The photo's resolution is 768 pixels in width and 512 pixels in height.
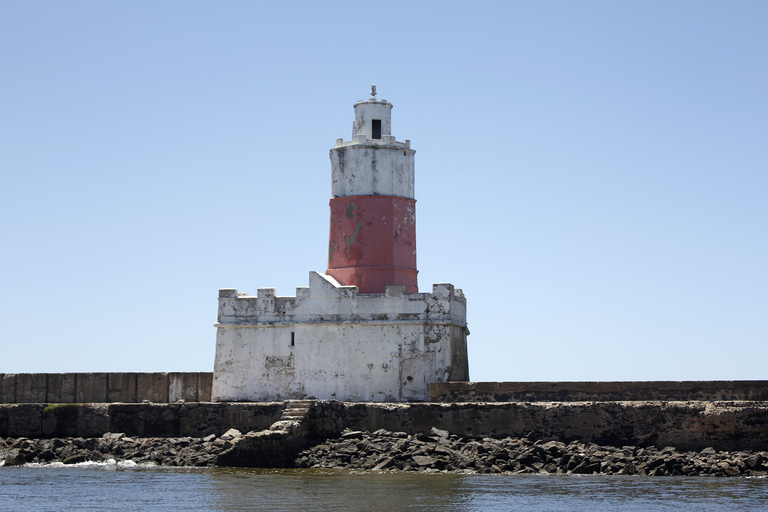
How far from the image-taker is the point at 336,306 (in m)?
29.3

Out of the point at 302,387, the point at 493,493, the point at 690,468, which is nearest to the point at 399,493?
the point at 493,493

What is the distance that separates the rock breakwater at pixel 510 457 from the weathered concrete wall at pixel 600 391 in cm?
159

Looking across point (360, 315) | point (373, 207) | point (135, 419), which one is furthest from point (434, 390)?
point (135, 419)

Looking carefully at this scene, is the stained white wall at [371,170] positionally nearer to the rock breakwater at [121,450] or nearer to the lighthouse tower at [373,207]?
the lighthouse tower at [373,207]

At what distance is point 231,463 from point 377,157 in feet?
31.6

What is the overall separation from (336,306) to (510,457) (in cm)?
712

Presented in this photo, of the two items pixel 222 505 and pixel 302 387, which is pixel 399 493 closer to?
pixel 222 505

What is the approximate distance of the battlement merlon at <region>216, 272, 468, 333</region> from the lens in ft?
94.6

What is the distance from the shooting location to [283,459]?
24.7m

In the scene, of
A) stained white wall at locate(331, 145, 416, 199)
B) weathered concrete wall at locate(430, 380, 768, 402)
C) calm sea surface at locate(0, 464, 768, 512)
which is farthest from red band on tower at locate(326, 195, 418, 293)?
calm sea surface at locate(0, 464, 768, 512)

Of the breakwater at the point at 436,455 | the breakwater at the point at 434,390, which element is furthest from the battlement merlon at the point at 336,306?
the breakwater at the point at 436,455

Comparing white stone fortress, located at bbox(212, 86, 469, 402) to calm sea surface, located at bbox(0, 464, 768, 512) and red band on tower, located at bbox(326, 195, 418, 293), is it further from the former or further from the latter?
calm sea surface, located at bbox(0, 464, 768, 512)

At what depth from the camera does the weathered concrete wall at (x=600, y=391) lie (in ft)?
83.2

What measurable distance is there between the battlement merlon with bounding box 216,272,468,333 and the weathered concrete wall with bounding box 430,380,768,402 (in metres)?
2.38
